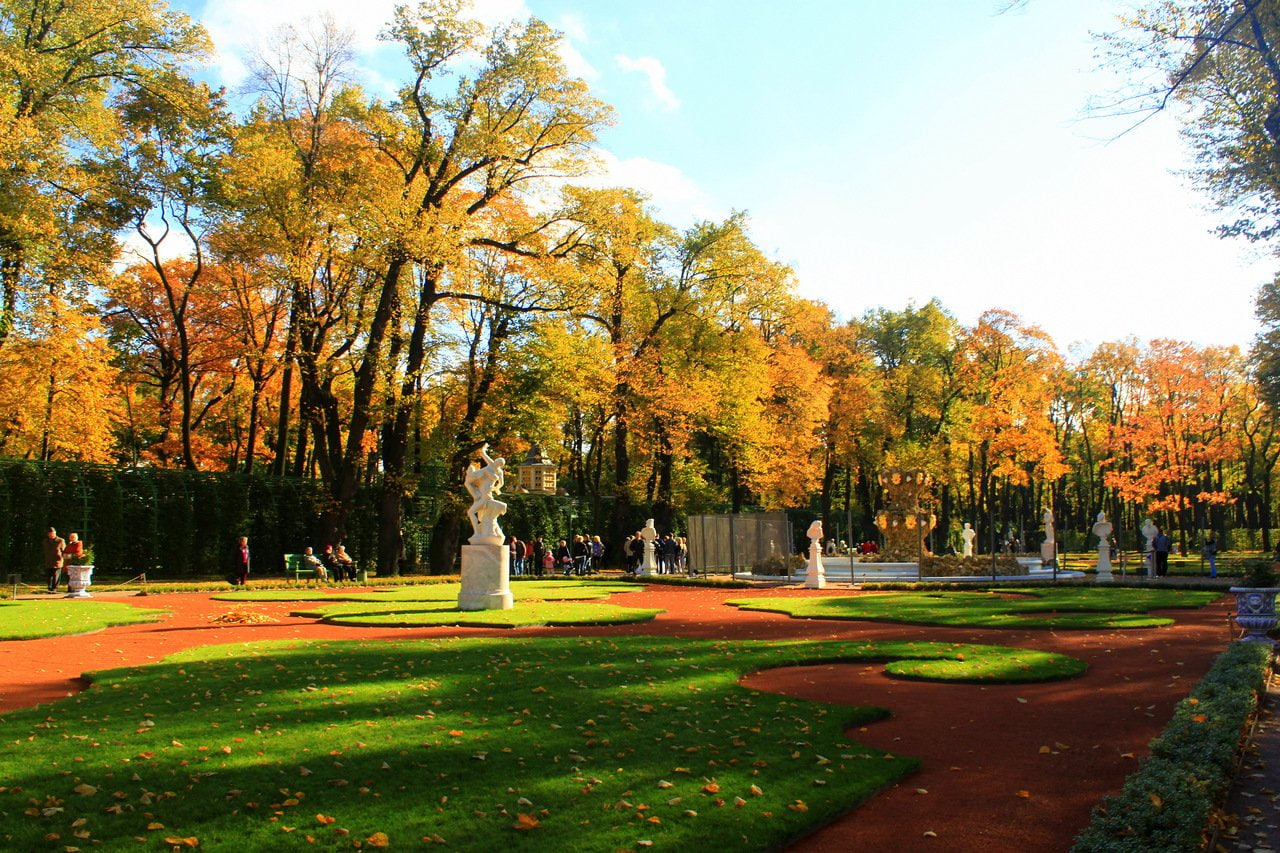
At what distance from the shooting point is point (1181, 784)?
5348 mm

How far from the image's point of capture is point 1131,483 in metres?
43.3

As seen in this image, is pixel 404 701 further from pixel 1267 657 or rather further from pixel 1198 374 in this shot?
pixel 1198 374

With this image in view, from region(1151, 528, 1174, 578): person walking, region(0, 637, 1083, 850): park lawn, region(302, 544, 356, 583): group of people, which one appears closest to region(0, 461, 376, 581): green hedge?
region(302, 544, 356, 583): group of people

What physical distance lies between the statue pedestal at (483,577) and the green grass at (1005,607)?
5.63 m

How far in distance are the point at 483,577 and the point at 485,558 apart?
37cm

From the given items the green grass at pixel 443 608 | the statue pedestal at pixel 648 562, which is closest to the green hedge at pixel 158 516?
the green grass at pixel 443 608

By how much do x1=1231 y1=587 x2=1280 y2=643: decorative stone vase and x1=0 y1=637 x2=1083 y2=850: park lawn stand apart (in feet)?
13.8

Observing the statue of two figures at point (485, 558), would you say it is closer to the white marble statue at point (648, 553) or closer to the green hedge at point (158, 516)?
the green hedge at point (158, 516)

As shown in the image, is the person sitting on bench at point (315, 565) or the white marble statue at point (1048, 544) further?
A: the white marble statue at point (1048, 544)

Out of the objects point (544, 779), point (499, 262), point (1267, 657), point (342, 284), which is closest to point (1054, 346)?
point (499, 262)

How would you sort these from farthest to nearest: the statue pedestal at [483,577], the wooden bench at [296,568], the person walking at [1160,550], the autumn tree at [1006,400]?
the autumn tree at [1006,400] < the person walking at [1160,550] < the wooden bench at [296,568] < the statue pedestal at [483,577]

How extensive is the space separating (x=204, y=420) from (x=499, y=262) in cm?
1780

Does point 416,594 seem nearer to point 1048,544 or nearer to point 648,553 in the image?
point 648,553

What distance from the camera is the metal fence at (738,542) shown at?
31047 mm
